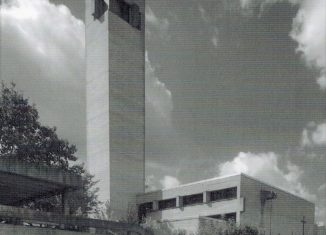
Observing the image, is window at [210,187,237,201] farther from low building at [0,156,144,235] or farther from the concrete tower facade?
low building at [0,156,144,235]

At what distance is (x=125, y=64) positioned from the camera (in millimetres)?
54844

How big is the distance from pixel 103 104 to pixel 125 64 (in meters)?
6.73

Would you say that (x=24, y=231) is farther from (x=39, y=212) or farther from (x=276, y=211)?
(x=276, y=211)

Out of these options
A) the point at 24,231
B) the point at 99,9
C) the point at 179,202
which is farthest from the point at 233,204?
the point at 99,9

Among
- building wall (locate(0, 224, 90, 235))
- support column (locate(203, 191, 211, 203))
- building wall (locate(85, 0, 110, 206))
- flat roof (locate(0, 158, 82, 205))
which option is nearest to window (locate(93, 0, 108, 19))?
building wall (locate(85, 0, 110, 206))

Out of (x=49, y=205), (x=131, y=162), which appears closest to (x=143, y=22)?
(x=131, y=162)

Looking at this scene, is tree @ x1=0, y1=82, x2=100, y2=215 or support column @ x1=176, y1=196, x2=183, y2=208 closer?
tree @ x1=0, y1=82, x2=100, y2=215

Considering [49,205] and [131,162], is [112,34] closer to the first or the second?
[131,162]

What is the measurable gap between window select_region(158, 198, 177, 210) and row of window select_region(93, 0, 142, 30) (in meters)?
25.7

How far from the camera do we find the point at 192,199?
46.5m

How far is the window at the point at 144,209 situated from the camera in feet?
168

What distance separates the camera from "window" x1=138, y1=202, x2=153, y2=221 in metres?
51.3

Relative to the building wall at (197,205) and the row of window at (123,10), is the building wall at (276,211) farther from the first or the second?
the row of window at (123,10)

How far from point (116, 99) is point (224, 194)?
19.3 meters
